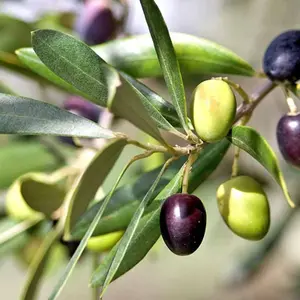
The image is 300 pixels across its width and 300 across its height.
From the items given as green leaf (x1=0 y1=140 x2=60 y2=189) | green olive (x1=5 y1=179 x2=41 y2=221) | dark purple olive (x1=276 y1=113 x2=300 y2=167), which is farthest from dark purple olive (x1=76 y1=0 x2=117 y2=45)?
dark purple olive (x1=276 y1=113 x2=300 y2=167)

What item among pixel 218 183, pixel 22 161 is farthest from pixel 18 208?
pixel 218 183

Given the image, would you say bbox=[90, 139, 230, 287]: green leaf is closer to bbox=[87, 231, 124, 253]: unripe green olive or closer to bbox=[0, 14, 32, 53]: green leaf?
bbox=[87, 231, 124, 253]: unripe green olive

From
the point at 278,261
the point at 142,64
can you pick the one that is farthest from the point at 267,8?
the point at 142,64

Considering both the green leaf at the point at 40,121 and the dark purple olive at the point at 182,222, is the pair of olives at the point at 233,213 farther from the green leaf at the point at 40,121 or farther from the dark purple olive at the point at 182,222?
the green leaf at the point at 40,121

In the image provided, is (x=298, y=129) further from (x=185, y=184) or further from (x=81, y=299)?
(x=81, y=299)

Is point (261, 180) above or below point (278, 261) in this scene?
above

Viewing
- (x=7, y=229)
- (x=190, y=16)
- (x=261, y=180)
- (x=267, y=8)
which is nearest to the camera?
(x=7, y=229)

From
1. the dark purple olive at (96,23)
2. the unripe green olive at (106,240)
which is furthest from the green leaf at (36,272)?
the dark purple olive at (96,23)
